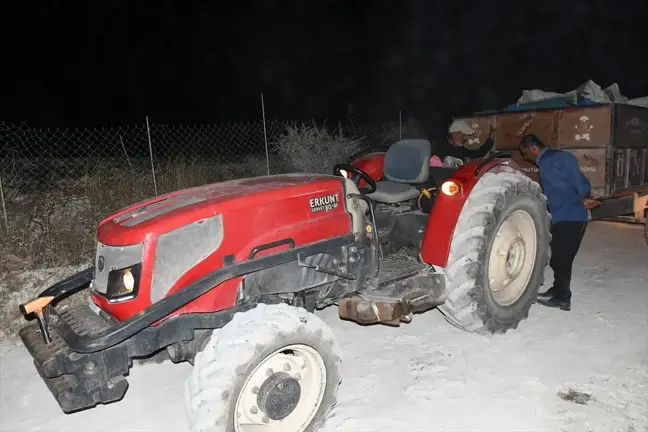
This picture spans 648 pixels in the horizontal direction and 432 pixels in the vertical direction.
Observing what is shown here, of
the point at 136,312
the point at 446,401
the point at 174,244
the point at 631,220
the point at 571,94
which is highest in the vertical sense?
the point at 571,94

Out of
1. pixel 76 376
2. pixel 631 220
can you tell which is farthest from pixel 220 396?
pixel 631 220

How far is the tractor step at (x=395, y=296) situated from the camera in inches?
135

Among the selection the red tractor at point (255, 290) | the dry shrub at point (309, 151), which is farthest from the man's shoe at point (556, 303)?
the dry shrub at point (309, 151)

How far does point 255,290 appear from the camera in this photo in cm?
304

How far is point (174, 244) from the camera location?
2.70 meters

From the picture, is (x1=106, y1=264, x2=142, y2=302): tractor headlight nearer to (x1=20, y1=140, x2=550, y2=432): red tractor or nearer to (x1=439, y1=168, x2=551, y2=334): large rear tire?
(x1=20, y1=140, x2=550, y2=432): red tractor

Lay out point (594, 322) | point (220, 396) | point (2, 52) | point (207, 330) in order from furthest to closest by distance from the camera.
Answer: point (2, 52) → point (594, 322) → point (207, 330) → point (220, 396)

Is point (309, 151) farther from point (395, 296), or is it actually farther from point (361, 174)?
point (395, 296)

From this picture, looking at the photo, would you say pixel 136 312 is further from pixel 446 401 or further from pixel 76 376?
pixel 446 401

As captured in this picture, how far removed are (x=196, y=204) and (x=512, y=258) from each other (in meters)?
2.83

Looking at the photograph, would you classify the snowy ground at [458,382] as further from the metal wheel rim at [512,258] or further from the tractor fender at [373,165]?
the tractor fender at [373,165]

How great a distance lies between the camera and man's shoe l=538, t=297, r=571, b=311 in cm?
471

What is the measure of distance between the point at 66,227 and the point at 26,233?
18.7 inches

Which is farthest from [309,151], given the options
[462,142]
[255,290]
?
[255,290]
